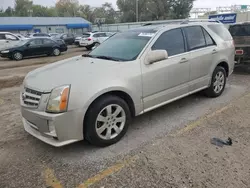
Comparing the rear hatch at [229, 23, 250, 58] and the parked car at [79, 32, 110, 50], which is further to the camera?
the parked car at [79, 32, 110, 50]

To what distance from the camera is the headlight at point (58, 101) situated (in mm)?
2766

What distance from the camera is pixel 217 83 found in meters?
5.07

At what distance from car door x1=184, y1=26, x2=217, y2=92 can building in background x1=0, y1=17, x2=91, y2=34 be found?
146ft

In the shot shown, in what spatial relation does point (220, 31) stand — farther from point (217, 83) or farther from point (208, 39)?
point (217, 83)

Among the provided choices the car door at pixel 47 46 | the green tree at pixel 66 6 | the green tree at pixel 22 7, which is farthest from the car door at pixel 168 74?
the green tree at pixel 66 6

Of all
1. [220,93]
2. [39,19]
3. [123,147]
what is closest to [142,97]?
[123,147]

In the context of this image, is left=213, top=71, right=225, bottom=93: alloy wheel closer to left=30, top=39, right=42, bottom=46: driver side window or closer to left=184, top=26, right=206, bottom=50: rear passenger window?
left=184, top=26, right=206, bottom=50: rear passenger window

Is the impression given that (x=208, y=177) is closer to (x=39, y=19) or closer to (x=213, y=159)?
(x=213, y=159)

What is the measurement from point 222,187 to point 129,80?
71.0 inches

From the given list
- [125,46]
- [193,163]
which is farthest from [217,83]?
[193,163]

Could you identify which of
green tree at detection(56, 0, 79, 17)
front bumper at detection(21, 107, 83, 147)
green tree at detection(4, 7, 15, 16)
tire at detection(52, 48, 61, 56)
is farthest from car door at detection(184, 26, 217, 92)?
green tree at detection(56, 0, 79, 17)

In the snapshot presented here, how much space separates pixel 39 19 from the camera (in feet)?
160

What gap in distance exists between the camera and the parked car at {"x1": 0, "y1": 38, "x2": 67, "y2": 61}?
14.3 metres

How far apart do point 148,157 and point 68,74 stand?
5.22 feet
